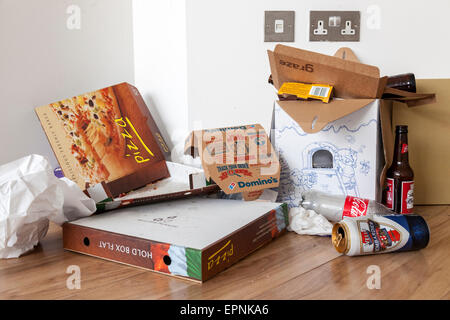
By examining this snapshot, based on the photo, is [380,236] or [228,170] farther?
[228,170]

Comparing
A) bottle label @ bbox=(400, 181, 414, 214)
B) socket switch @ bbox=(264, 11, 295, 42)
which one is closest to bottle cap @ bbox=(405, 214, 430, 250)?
bottle label @ bbox=(400, 181, 414, 214)

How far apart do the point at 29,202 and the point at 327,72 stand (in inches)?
29.4

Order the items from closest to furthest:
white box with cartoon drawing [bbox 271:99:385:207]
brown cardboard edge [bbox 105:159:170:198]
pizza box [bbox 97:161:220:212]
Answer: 1. pizza box [bbox 97:161:220:212]
2. white box with cartoon drawing [bbox 271:99:385:207]
3. brown cardboard edge [bbox 105:159:170:198]

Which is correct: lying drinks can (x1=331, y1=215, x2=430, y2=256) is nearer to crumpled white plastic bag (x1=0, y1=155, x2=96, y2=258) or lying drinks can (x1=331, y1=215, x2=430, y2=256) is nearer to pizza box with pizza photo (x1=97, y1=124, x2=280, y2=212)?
pizza box with pizza photo (x1=97, y1=124, x2=280, y2=212)

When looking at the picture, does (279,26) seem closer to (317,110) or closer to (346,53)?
(346,53)

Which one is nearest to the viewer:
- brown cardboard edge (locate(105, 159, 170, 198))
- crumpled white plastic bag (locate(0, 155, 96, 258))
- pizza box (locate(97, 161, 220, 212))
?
crumpled white plastic bag (locate(0, 155, 96, 258))

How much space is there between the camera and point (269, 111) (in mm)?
1312

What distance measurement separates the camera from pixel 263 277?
67 centimetres

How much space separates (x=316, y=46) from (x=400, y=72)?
0.96 ft

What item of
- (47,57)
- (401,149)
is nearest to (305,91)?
(401,149)

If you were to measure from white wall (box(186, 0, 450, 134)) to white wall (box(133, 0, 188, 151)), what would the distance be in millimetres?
39

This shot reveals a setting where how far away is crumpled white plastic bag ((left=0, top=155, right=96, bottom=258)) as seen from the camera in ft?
2.34

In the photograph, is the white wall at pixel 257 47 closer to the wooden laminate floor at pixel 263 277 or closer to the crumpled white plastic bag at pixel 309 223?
the crumpled white plastic bag at pixel 309 223
